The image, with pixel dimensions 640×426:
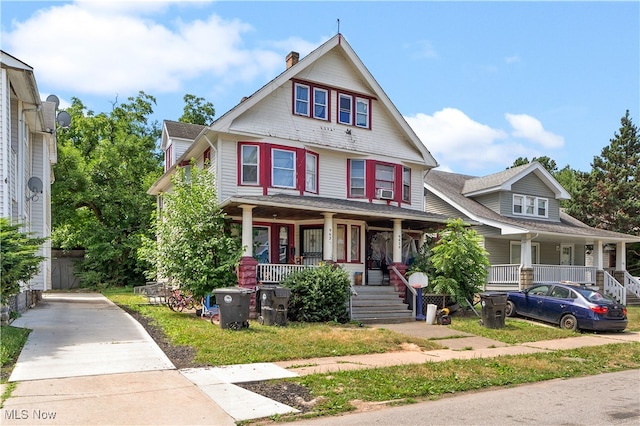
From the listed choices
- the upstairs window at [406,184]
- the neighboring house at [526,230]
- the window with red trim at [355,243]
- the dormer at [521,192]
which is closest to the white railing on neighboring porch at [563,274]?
the neighboring house at [526,230]

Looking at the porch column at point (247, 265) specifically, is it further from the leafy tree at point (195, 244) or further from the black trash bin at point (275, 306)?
the black trash bin at point (275, 306)

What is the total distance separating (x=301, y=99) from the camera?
1980 cm

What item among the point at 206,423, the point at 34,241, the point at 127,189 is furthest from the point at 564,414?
the point at 127,189

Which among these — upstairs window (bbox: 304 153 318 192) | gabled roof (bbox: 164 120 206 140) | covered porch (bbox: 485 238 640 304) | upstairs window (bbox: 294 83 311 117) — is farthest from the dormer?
gabled roof (bbox: 164 120 206 140)

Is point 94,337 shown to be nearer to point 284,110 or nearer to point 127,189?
point 284,110

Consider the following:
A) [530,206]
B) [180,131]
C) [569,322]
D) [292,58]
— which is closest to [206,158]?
[292,58]

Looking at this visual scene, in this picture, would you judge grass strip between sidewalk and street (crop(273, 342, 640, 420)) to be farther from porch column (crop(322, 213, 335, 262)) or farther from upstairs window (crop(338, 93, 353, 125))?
upstairs window (crop(338, 93, 353, 125))

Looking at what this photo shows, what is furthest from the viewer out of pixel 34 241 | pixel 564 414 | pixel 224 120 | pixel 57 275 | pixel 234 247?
pixel 57 275

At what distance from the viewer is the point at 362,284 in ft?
64.3

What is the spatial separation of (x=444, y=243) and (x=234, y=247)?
7.21 meters

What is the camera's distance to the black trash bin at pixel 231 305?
41.3ft

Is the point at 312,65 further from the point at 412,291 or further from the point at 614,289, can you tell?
the point at 614,289

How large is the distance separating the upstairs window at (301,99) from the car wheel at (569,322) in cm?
1135

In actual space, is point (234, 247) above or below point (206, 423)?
above
